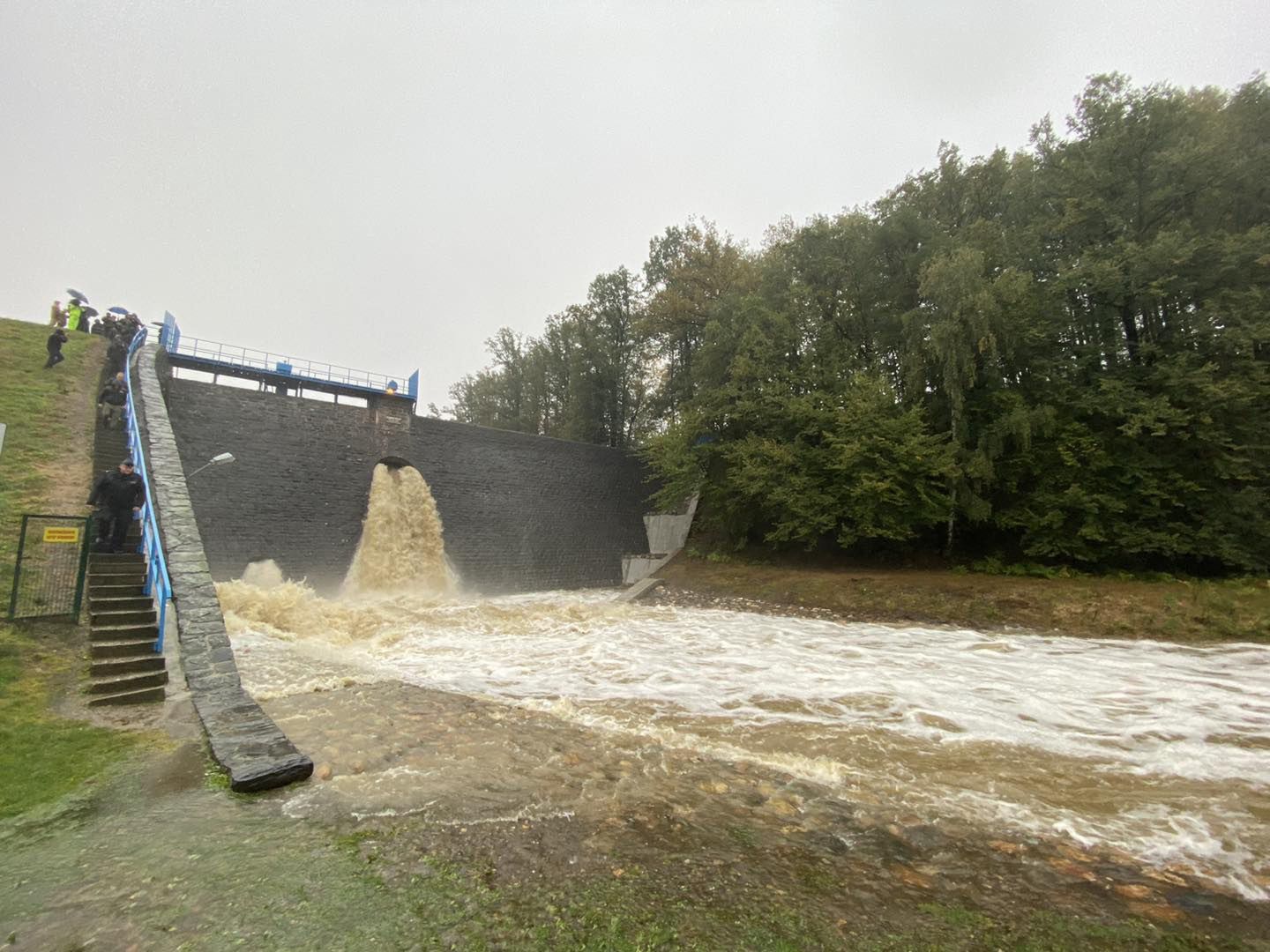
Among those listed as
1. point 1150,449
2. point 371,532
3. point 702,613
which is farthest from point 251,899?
point 1150,449

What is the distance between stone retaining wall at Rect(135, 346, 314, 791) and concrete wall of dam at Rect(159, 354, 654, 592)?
7116 mm

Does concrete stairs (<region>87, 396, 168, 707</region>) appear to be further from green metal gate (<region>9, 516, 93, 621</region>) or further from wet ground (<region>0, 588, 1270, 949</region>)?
wet ground (<region>0, 588, 1270, 949</region>)

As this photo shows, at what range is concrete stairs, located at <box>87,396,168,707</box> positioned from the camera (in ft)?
16.8

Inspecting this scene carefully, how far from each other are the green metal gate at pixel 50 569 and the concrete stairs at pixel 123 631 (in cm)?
16

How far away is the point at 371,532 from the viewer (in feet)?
58.3

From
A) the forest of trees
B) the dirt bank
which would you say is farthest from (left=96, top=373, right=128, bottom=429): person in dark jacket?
the forest of trees

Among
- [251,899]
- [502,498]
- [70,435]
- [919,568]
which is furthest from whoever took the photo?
[502,498]

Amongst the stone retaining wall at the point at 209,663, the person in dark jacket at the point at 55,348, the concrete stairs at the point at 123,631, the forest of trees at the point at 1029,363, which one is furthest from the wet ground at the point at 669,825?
the person in dark jacket at the point at 55,348

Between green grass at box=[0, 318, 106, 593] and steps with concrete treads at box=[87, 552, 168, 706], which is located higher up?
green grass at box=[0, 318, 106, 593]

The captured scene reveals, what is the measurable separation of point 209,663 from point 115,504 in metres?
3.30

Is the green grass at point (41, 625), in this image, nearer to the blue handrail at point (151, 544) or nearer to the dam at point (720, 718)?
the blue handrail at point (151, 544)

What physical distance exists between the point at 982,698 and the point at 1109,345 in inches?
529

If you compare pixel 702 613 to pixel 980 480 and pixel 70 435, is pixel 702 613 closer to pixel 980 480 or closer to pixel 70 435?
pixel 980 480

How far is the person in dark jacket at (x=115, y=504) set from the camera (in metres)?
7.14
